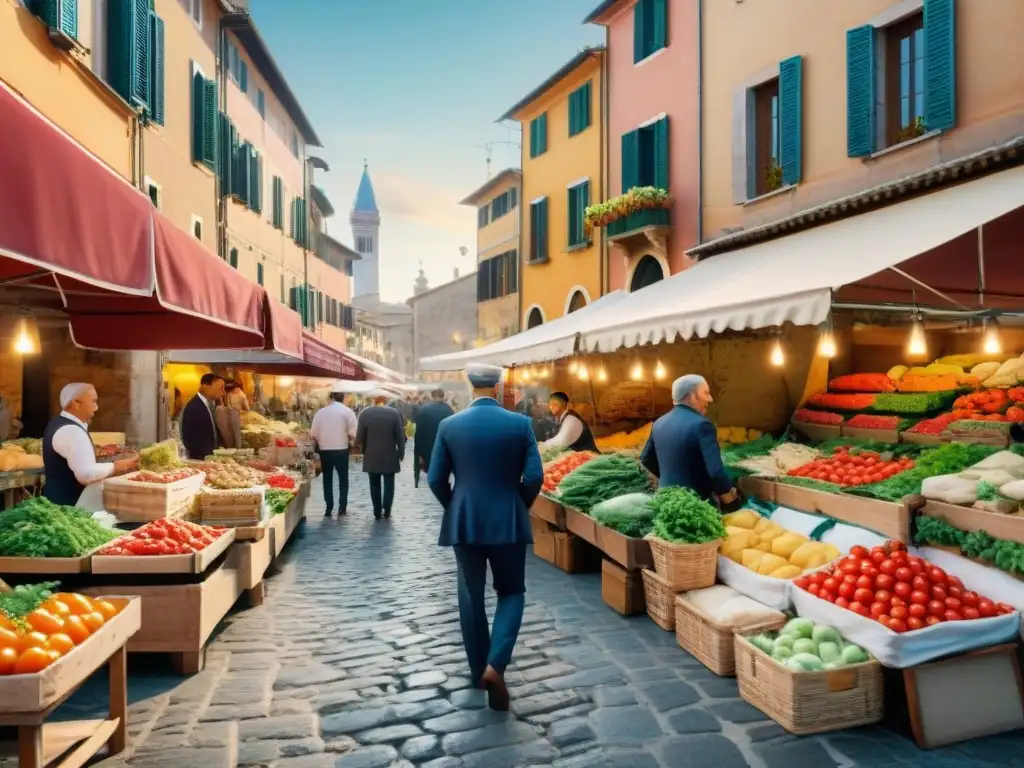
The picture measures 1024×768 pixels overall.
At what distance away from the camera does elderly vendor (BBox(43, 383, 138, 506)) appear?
5441 mm

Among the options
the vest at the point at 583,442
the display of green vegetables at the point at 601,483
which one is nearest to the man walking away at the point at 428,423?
the vest at the point at 583,442

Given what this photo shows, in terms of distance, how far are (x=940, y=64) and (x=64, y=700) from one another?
10182 millimetres

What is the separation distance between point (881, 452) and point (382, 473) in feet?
21.8

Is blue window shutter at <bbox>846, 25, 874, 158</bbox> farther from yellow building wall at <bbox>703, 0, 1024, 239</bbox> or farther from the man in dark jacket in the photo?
the man in dark jacket

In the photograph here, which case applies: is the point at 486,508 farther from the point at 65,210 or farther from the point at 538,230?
the point at 538,230

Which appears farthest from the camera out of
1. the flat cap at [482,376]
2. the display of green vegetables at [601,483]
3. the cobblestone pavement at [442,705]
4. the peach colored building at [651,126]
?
the peach colored building at [651,126]

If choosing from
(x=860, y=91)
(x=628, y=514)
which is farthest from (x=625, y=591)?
(x=860, y=91)

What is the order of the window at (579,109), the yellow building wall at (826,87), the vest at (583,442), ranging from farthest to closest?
the window at (579,109)
the vest at (583,442)
the yellow building wall at (826,87)

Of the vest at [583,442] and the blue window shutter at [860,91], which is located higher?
the blue window shutter at [860,91]

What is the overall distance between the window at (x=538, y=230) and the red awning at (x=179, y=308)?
48.1ft

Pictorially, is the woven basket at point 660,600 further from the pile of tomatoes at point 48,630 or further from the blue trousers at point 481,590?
the pile of tomatoes at point 48,630

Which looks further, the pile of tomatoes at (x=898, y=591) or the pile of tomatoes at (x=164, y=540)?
the pile of tomatoes at (x=164, y=540)

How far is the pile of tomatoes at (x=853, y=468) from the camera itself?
6.08 m

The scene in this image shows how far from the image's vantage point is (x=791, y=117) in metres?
11.4
